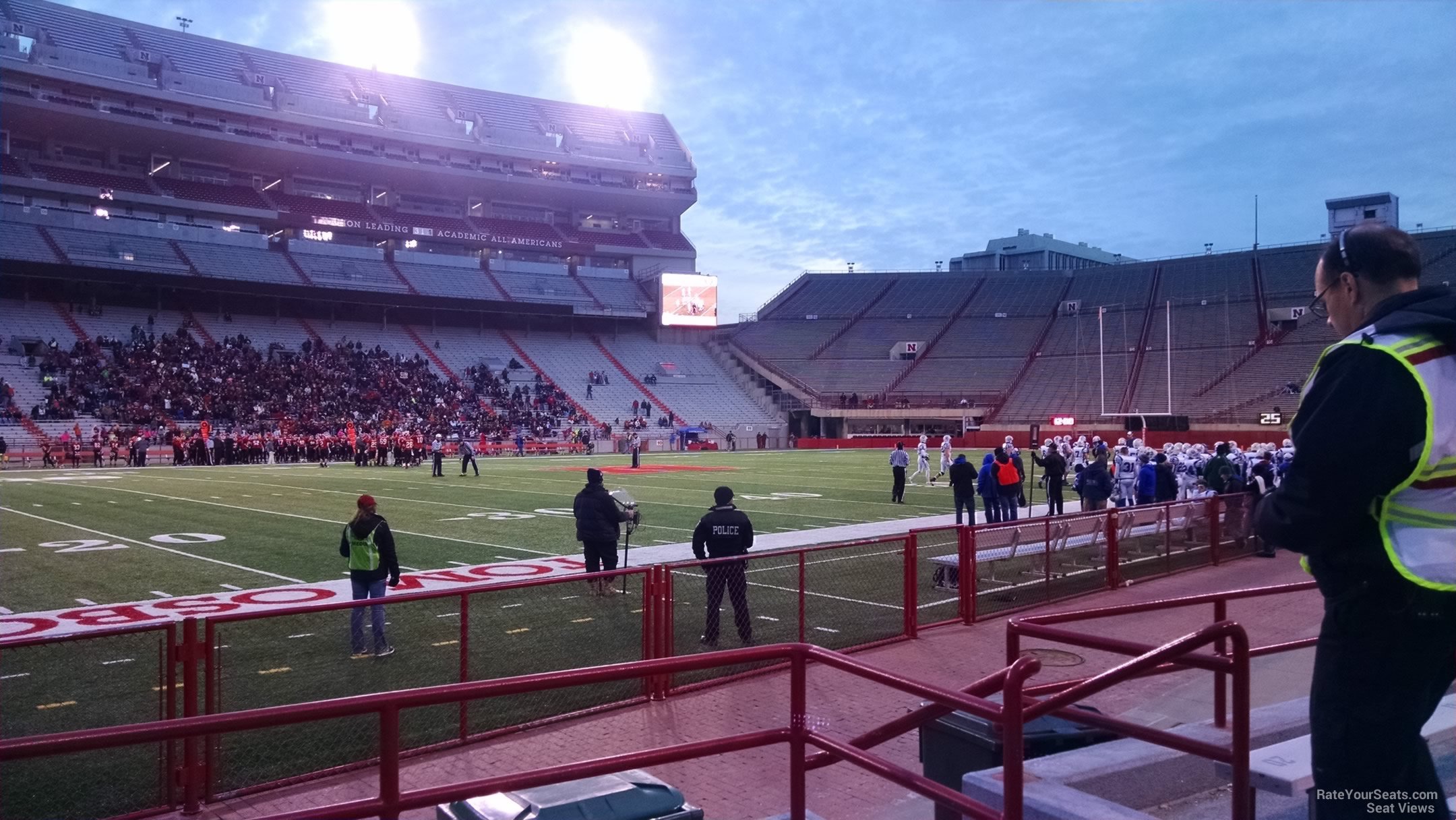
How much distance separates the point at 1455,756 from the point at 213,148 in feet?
234

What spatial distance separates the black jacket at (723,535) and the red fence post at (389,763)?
7072 mm

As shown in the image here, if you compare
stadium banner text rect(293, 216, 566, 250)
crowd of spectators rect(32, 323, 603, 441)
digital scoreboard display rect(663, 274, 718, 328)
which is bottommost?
crowd of spectators rect(32, 323, 603, 441)

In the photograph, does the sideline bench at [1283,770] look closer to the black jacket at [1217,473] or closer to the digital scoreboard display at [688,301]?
the black jacket at [1217,473]

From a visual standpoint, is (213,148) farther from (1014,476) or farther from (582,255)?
(1014,476)

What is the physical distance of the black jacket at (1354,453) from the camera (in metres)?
2.28

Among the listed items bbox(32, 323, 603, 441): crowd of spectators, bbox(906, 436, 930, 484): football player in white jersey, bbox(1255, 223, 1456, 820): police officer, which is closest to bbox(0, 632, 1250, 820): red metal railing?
bbox(1255, 223, 1456, 820): police officer

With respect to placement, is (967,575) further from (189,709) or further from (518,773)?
(518,773)

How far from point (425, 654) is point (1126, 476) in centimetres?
1865

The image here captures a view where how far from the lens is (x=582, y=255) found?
78.2 meters

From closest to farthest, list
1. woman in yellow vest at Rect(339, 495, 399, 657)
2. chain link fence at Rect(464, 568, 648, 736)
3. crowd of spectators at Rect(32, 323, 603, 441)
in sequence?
1. chain link fence at Rect(464, 568, 648, 736)
2. woman in yellow vest at Rect(339, 495, 399, 657)
3. crowd of spectators at Rect(32, 323, 603, 441)

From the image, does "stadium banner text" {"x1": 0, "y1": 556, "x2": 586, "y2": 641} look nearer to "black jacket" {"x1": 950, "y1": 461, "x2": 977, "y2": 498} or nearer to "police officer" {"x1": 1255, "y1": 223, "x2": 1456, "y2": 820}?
"black jacket" {"x1": 950, "y1": 461, "x2": 977, "y2": 498}

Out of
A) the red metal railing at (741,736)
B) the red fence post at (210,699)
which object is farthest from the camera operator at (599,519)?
the red metal railing at (741,736)

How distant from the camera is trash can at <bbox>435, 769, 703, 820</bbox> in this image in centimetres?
370

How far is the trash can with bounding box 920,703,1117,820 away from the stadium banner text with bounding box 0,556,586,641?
7.23 m
